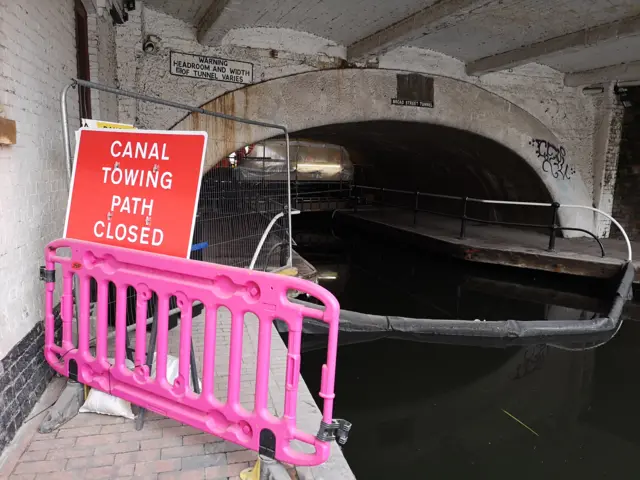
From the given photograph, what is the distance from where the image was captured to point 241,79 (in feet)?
21.1

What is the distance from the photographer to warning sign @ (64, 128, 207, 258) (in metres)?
2.23

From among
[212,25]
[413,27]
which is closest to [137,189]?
[212,25]

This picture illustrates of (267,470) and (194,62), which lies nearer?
(267,470)

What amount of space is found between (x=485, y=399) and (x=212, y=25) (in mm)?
4926

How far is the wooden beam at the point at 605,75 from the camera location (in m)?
7.56

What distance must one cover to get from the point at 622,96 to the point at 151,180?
31.9 ft

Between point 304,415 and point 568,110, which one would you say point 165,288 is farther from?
point 568,110

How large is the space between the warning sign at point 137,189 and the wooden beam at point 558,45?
577 cm

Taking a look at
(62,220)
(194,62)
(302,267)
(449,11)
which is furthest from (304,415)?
(194,62)

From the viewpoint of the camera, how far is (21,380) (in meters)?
2.42

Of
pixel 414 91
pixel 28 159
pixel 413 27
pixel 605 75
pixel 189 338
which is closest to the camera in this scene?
pixel 189 338

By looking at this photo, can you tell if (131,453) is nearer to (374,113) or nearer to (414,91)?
(374,113)

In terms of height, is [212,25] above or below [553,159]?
above

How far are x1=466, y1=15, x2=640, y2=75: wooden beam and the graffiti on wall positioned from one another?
1.88 metres
